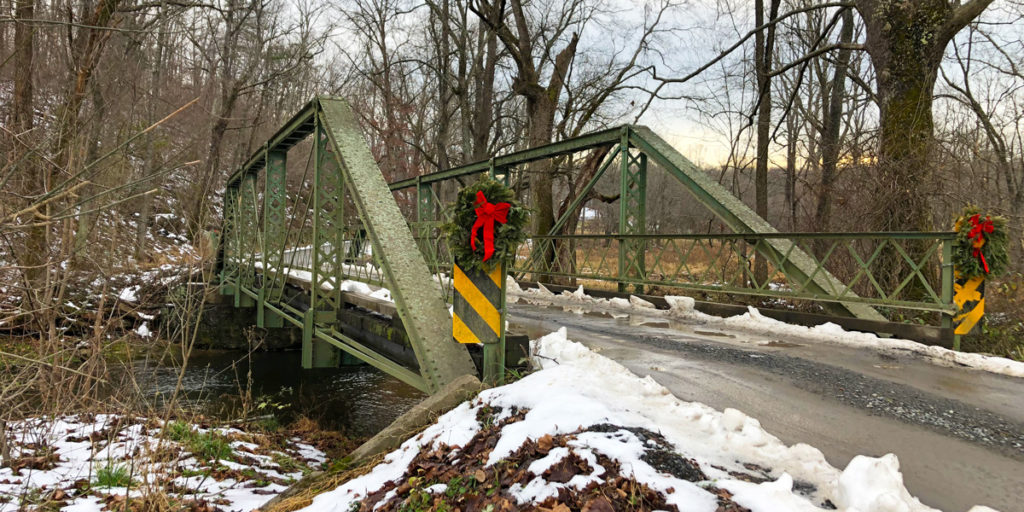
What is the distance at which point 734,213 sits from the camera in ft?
26.2

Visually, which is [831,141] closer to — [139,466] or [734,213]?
[734,213]

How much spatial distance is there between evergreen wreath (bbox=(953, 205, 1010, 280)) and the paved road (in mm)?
1173

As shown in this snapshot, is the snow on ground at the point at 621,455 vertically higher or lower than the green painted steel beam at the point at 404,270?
lower

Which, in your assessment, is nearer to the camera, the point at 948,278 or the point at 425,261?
the point at 948,278

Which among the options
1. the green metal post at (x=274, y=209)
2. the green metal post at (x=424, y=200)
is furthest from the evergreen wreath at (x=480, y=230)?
the green metal post at (x=424, y=200)

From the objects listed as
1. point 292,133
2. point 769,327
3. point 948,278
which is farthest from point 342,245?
point 948,278

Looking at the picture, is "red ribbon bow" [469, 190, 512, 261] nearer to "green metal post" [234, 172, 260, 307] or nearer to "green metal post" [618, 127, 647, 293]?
"green metal post" [618, 127, 647, 293]

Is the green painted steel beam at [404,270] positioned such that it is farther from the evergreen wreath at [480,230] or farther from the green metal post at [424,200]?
the green metal post at [424,200]

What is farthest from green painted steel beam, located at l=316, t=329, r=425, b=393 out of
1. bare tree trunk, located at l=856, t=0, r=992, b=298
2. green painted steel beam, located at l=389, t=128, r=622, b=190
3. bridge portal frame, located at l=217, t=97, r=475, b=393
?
bare tree trunk, located at l=856, t=0, r=992, b=298

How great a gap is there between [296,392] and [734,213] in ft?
28.0

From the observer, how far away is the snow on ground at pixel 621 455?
94.8 inches

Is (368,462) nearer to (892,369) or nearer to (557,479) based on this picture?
(557,479)

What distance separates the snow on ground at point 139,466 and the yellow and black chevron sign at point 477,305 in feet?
7.17

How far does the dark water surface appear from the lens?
891 centimetres
